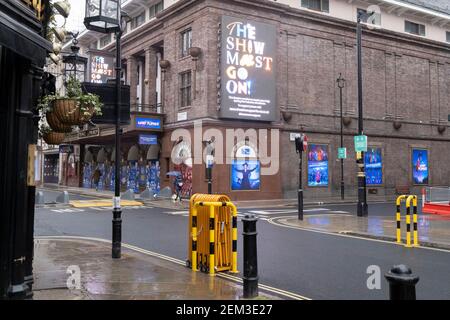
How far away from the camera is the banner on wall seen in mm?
27750

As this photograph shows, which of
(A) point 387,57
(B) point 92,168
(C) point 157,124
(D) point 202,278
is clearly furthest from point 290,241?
(B) point 92,168

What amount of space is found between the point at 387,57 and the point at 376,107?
4.26 meters

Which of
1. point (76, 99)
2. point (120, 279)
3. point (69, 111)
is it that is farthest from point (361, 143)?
point (69, 111)

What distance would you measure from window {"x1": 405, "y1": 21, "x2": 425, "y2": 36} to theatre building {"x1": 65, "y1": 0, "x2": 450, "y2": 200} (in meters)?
0.10

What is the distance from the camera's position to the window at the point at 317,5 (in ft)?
104

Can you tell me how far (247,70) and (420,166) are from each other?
18058 millimetres

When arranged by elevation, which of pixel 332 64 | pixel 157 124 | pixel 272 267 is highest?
pixel 332 64

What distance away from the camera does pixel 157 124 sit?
102ft

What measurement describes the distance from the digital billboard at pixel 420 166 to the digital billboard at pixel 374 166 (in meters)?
3.73

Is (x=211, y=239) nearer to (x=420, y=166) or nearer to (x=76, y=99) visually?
(x=76, y=99)

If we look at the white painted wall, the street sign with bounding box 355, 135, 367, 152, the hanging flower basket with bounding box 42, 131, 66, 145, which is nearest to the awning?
the hanging flower basket with bounding box 42, 131, 66, 145

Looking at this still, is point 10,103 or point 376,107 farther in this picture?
point 376,107
